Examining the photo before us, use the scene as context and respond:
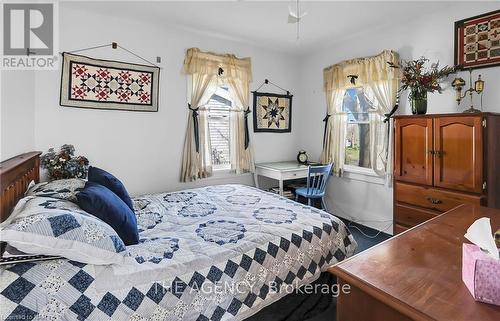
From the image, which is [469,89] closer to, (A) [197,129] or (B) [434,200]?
(B) [434,200]

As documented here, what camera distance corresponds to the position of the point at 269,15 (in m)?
2.88

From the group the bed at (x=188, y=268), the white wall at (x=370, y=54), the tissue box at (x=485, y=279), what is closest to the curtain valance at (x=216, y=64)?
the white wall at (x=370, y=54)

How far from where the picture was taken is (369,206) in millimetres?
3492

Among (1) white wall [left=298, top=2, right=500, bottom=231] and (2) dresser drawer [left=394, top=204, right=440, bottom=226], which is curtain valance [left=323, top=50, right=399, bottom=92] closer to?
(1) white wall [left=298, top=2, right=500, bottom=231]

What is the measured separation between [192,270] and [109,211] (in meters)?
0.60

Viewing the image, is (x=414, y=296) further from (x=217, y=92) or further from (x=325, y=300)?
(x=217, y=92)

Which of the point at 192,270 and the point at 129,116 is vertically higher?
the point at 129,116

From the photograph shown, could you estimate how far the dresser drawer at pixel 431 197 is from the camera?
216cm

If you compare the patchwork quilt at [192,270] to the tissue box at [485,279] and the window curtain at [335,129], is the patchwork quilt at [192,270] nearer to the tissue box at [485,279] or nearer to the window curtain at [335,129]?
the tissue box at [485,279]

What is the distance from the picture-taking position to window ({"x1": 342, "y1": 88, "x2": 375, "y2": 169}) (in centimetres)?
349

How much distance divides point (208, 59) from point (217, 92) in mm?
434

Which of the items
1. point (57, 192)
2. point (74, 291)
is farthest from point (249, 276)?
point (57, 192)

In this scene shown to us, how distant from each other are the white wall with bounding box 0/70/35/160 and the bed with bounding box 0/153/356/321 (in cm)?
16

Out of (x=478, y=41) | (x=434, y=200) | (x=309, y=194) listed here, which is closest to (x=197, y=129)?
(x=309, y=194)
